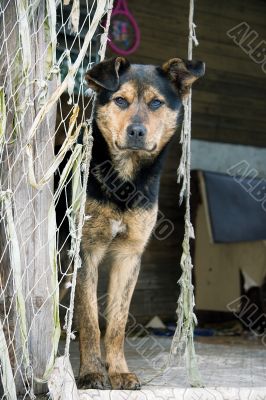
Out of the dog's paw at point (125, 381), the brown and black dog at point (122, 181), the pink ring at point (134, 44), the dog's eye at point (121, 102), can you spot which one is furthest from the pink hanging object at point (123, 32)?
the dog's paw at point (125, 381)

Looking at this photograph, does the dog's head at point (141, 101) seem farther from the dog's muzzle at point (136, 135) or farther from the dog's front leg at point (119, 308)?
the dog's front leg at point (119, 308)

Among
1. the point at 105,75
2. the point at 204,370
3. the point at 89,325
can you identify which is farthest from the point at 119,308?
the point at 105,75

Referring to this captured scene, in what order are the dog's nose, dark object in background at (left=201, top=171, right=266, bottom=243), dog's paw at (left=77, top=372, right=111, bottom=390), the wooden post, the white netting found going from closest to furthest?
the white netting → the wooden post → dog's paw at (left=77, top=372, right=111, bottom=390) → the dog's nose → dark object in background at (left=201, top=171, right=266, bottom=243)

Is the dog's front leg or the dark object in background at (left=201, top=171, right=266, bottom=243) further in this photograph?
the dark object in background at (left=201, top=171, right=266, bottom=243)

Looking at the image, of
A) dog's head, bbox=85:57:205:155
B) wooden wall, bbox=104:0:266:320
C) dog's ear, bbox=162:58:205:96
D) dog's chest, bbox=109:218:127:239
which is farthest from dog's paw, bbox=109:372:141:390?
wooden wall, bbox=104:0:266:320

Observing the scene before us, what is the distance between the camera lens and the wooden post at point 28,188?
13.5 feet

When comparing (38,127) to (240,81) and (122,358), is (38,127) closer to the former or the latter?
(122,358)

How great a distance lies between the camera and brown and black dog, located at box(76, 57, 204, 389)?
4.59 m

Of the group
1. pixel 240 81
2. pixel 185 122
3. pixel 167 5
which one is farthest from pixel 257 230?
pixel 185 122

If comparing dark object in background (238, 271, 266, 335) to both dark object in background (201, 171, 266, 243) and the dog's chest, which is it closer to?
dark object in background (201, 171, 266, 243)

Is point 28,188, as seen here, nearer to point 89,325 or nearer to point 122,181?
point 122,181

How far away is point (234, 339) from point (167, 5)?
3.49 m

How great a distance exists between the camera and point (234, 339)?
23.7ft

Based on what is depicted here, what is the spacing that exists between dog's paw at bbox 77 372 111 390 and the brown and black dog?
0.08 metres
